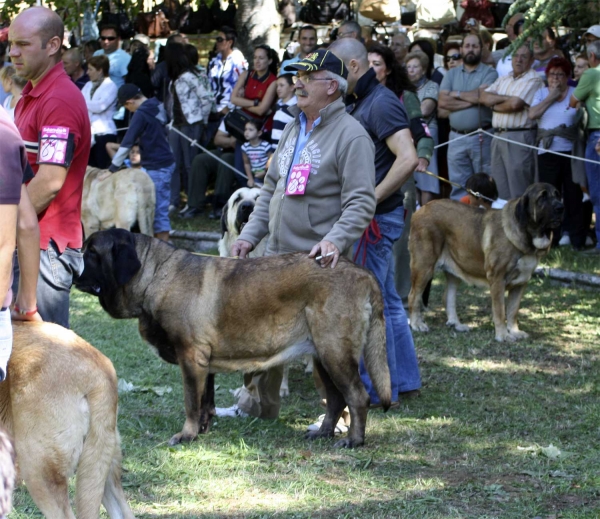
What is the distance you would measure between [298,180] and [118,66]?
33.5ft

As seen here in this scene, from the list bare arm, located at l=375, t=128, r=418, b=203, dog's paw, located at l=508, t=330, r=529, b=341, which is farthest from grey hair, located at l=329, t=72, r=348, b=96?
dog's paw, located at l=508, t=330, r=529, b=341

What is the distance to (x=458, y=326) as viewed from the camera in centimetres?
895

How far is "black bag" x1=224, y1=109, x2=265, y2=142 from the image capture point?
12875mm

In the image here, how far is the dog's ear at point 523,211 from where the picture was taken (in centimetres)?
837

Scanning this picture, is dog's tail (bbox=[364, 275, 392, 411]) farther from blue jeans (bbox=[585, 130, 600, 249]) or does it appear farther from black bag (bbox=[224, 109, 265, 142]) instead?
black bag (bbox=[224, 109, 265, 142])

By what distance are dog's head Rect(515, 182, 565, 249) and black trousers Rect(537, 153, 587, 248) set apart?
10.2 ft

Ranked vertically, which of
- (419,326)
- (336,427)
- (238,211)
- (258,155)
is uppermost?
(238,211)

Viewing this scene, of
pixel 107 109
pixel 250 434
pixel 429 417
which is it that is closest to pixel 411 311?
pixel 429 417

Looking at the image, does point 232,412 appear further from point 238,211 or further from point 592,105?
point 592,105

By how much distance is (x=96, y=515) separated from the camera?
11.6 feet

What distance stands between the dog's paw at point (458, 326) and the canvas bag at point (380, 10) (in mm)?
7189

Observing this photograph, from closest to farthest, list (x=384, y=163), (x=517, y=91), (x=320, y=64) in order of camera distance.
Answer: (x=320, y=64) → (x=384, y=163) → (x=517, y=91)

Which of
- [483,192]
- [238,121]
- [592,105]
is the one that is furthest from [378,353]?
[238,121]

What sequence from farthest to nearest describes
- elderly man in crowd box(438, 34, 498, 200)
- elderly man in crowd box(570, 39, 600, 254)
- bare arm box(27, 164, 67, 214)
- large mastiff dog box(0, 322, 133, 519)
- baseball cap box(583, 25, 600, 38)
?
elderly man in crowd box(438, 34, 498, 200) → baseball cap box(583, 25, 600, 38) → elderly man in crowd box(570, 39, 600, 254) → bare arm box(27, 164, 67, 214) → large mastiff dog box(0, 322, 133, 519)
